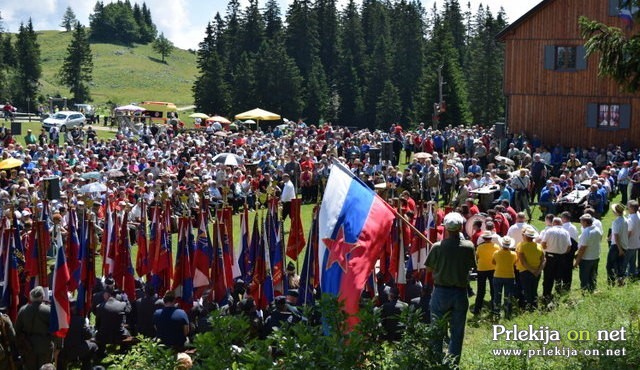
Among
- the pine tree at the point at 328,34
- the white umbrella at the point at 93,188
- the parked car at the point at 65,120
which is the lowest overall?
the white umbrella at the point at 93,188

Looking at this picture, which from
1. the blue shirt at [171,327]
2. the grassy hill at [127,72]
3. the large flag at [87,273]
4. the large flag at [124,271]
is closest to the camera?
the blue shirt at [171,327]

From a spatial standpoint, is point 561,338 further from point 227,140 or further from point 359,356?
point 227,140

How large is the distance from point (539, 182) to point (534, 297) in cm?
1553

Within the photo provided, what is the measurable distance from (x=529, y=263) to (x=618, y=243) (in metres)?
2.59

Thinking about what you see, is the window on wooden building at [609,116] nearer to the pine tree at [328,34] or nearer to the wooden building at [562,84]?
the wooden building at [562,84]

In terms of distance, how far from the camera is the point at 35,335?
12484 millimetres

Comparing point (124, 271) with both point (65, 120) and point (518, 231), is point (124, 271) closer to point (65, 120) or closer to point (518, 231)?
point (518, 231)

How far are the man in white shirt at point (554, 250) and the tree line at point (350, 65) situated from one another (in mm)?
48287

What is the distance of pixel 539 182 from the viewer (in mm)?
29797

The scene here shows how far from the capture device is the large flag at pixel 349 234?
37.2 feet

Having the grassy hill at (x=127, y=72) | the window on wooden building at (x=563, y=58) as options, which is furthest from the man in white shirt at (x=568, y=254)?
the grassy hill at (x=127, y=72)

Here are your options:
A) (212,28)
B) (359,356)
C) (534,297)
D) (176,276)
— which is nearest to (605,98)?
(534,297)

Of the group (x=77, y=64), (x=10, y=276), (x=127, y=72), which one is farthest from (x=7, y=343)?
(x=127, y=72)

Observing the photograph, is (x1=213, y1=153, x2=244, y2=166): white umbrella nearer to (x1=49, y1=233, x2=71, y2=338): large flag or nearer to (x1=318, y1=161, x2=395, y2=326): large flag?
(x1=49, y1=233, x2=71, y2=338): large flag
